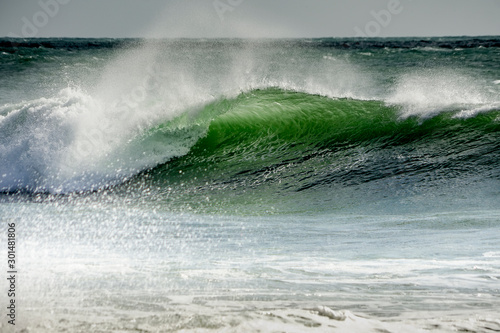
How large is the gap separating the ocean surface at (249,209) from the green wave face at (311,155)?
4cm

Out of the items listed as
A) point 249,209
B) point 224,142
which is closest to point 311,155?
point 224,142

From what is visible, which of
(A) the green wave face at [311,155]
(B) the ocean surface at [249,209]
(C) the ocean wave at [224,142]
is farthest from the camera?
(C) the ocean wave at [224,142]

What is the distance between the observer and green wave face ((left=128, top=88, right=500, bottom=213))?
710 cm

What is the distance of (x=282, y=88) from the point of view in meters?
11.3

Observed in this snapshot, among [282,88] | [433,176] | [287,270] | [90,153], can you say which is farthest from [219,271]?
[282,88]

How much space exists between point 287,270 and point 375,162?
14.7ft

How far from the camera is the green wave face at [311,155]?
7.10 metres

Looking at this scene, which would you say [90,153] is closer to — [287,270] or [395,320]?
[287,270]

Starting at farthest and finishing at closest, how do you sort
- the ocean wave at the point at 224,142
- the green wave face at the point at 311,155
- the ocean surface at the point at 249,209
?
1. the ocean wave at the point at 224,142
2. the green wave face at the point at 311,155
3. the ocean surface at the point at 249,209

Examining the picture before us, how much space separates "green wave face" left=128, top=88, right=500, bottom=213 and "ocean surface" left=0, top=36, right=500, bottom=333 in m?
0.04

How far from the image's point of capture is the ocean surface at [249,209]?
3.18 meters

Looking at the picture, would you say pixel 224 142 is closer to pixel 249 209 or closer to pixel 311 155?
pixel 311 155

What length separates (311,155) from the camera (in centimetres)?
864

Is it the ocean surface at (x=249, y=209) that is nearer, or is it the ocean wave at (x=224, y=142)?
the ocean surface at (x=249, y=209)
